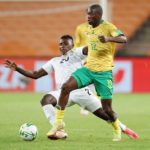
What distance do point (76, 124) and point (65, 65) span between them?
2.49m

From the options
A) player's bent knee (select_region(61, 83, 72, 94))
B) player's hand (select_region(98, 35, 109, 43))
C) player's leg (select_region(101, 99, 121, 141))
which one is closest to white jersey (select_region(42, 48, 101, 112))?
player's leg (select_region(101, 99, 121, 141))

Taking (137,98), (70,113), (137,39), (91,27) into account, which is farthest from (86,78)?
(137,39)

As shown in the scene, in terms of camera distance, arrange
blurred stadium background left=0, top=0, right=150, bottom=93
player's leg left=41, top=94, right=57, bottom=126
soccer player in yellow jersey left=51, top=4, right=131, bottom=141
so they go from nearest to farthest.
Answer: soccer player in yellow jersey left=51, top=4, right=131, bottom=141, player's leg left=41, top=94, right=57, bottom=126, blurred stadium background left=0, top=0, right=150, bottom=93

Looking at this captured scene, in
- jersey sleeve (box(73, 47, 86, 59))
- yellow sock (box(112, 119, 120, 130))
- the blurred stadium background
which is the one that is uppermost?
the blurred stadium background

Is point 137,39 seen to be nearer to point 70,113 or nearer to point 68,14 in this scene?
point 68,14

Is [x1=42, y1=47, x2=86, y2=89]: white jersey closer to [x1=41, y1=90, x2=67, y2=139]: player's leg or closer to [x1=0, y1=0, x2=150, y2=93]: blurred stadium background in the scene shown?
[x1=41, y1=90, x2=67, y2=139]: player's leg

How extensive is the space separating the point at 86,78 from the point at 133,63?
13.1 meters

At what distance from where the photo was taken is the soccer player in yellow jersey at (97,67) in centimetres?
1033

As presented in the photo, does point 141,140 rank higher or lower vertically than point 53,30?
lower

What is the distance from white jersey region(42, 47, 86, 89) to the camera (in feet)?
36.5

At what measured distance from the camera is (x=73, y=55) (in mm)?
11180

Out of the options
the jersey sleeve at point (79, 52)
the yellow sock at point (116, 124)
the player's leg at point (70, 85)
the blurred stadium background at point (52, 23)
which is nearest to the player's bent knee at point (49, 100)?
the player's leg at point (70, 85)

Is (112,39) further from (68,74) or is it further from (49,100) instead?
(49,100)

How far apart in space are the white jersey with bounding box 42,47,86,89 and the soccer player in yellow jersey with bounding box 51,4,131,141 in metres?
0.58
